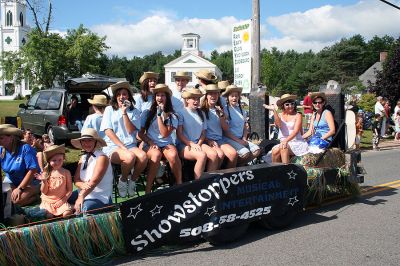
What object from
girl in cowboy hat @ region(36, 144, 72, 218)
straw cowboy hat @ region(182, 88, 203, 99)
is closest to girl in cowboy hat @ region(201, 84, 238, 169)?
straw cowboy hat @ region(182, 88, 203, 99)

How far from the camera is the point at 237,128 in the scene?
6.66 m

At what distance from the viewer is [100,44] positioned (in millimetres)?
36875

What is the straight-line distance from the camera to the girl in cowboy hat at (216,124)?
6.09 meters

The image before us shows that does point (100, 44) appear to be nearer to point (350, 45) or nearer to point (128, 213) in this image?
point (128, 213)

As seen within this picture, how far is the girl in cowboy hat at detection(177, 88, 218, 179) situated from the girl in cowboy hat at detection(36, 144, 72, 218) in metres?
1.76

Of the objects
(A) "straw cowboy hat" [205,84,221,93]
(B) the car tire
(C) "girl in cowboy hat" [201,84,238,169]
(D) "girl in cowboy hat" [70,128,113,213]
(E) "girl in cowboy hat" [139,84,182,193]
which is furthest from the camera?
(A) "straw cowboy hat" [205,84,221,93]

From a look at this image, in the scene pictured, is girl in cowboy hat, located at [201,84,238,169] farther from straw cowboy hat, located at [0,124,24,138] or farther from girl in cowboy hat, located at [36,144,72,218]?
straw cowboy hat, located at [0,124,24,138]

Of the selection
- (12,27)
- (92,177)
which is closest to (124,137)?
(92,177)

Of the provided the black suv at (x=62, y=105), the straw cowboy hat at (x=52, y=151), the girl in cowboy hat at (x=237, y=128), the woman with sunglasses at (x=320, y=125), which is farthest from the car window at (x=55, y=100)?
the straw cowboy hat at (x=52, y=151)

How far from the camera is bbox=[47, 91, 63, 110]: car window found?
38.0 feet

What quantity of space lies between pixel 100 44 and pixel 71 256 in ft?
114

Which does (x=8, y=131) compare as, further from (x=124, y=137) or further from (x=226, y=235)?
(x=226, y=235)

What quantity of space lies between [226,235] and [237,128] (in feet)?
7.33

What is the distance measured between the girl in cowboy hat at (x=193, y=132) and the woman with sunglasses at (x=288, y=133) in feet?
4.16
